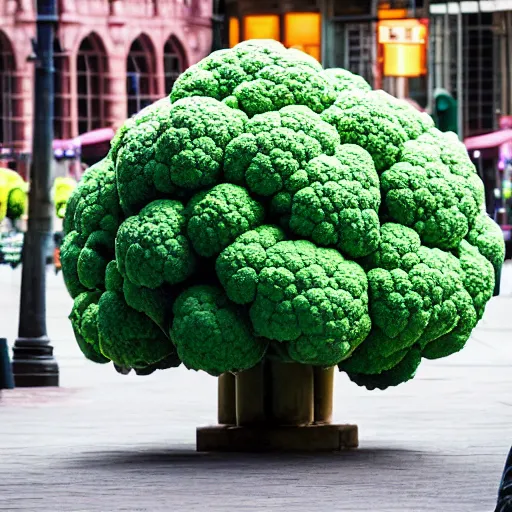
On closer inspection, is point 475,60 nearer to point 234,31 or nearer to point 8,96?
point 234,31

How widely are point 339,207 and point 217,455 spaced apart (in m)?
1.81

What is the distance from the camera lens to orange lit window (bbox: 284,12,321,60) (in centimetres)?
6688

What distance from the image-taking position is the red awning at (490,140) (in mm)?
65438

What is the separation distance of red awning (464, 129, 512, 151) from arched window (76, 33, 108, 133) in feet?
71.7

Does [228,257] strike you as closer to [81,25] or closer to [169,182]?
[169,182]

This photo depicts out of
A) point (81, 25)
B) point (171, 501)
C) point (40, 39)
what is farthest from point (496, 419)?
point (81, 25)

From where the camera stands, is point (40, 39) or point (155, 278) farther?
point (40, 39)

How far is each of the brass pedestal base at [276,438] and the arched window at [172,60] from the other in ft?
235

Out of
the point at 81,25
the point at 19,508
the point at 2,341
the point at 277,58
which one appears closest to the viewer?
the point at 19,508

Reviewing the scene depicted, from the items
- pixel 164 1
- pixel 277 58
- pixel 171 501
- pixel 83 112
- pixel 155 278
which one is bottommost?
pixel 171 501

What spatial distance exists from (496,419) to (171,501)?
5.19 m

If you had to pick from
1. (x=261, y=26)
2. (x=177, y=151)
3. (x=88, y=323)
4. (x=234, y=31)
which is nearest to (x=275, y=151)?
(x=177, y=151)

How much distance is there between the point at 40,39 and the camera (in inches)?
686

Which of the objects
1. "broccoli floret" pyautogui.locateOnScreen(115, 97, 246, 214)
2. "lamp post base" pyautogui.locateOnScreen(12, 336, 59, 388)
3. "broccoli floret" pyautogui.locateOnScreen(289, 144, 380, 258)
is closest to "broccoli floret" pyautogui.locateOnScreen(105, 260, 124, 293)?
"broccoli floret" pyautogui.locateOnScreen(115, 97, 246, 214)
